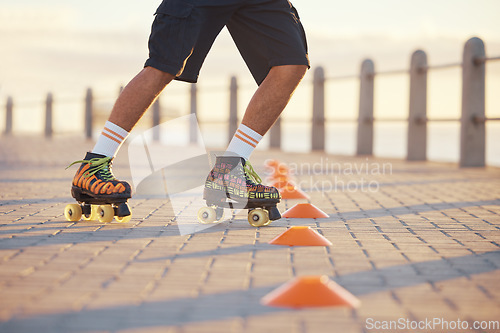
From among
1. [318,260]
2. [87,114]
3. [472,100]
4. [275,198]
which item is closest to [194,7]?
[275,198]

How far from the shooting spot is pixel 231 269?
2.50m

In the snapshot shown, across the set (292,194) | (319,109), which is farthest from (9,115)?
(292,194)

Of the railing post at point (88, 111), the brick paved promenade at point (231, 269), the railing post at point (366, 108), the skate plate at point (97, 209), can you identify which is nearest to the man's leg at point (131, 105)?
the skate plate at point (97, 209)

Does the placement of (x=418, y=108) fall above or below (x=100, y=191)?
above

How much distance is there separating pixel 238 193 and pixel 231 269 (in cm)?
102

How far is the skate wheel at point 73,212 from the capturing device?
357cm

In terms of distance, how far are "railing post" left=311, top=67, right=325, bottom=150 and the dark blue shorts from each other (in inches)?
392

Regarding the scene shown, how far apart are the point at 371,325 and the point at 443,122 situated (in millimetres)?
8462

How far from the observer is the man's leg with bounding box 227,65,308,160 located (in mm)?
3590

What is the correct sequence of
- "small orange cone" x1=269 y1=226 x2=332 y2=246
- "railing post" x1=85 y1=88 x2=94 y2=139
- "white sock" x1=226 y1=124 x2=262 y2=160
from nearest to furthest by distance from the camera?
"small orange cone" x1=269 y1=226 x2=332 y2=246 < "white sock" x1=226 y1=124 x2=262 y2=160 < "railing post" x1=85 y1=88 x2=94 y2=139

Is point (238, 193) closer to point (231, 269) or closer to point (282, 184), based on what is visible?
point (231, 269)

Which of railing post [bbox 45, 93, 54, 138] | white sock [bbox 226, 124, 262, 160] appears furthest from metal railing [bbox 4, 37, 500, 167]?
railing post [bbox 45, 93, 54, 138]

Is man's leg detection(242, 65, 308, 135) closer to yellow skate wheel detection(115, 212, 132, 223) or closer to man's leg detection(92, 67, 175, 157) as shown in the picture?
man's leg detection(92, 67, 175, 157)

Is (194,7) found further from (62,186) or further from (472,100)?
(472,100)
